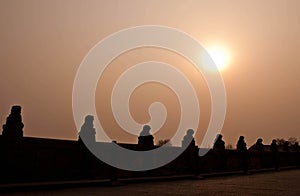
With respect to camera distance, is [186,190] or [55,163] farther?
[55,163]

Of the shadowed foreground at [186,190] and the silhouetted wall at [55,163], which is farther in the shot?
the silhouetted wall at [55,163]

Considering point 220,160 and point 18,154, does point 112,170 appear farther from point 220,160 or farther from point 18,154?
point 220,160

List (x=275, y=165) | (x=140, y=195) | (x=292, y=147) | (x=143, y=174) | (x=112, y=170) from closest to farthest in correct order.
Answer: (x=140, y=195)
(x=112, y=170)
(x=143, y=174)
(x=275, y=165)
(x=292, y=147)

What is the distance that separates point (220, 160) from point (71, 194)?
2263 centimetres

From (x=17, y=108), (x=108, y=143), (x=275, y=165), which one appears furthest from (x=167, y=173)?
(x=275, y=165)

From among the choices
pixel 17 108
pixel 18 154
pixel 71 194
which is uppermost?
pixel 17 108

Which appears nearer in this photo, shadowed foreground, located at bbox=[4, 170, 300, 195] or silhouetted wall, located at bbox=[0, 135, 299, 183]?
shadowed foreground, located at bbox=[4, 170, 300, 195]

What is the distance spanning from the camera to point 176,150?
1083 inches

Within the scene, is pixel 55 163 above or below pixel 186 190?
above

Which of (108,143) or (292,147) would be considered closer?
(108,143)

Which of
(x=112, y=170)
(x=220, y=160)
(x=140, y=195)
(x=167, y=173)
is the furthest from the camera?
(x=220, y=160)

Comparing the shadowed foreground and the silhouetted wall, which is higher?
the silhouetted wall

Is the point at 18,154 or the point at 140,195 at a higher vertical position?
the point at 18,154

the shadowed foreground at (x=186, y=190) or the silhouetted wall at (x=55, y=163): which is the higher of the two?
the silhouetted wall at (x=55, y=163)
